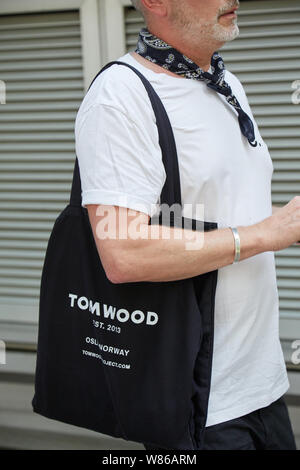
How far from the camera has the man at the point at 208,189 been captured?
1.50 meters

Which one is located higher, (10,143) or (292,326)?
(10,143)

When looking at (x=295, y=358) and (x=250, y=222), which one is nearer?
(x=250, y=222)

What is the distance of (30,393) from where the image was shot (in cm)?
328

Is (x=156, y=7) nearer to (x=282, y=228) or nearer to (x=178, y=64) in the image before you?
(x=178, y=64)

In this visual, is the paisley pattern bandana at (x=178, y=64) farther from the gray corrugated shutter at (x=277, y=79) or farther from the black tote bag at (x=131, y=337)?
the gray corrugated shutter at (x=277, y=79)

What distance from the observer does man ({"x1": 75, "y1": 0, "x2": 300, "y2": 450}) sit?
59.2 inches

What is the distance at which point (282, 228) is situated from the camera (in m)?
1.59

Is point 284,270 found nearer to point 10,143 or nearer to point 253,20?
point 253,20

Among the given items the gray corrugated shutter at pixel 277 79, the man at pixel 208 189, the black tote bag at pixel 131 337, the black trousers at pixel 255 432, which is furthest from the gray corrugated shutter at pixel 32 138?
the black trousers at pixel 255 432

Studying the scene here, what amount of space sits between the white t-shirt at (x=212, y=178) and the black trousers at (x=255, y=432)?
0.04 m

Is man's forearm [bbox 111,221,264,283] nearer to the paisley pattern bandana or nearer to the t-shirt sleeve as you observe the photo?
the t-shirt sleeve

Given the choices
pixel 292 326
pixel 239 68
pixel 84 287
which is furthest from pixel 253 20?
pixel 84 287

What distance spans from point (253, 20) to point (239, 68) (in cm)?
21

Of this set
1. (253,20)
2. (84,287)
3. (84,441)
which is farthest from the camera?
(84,441)
